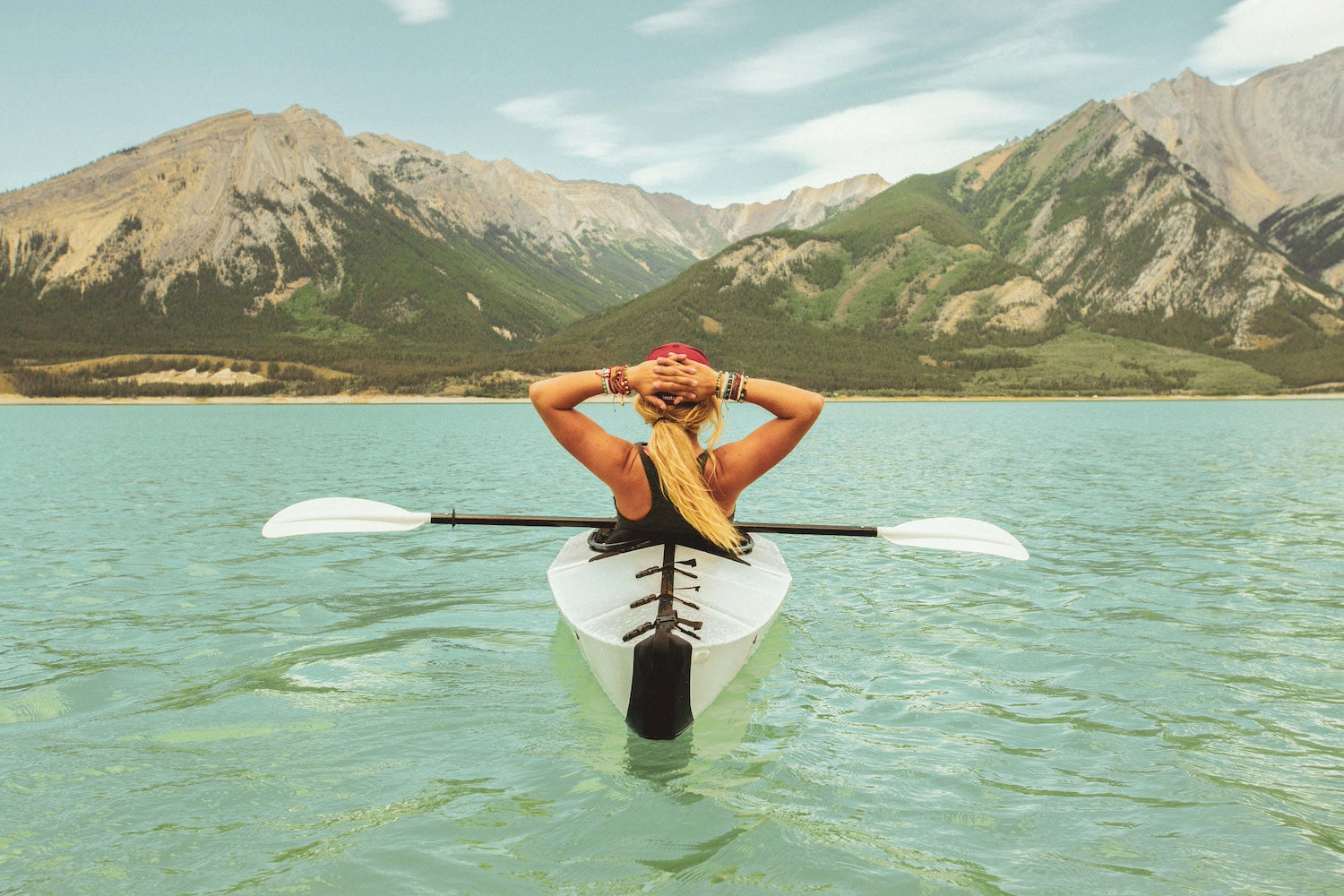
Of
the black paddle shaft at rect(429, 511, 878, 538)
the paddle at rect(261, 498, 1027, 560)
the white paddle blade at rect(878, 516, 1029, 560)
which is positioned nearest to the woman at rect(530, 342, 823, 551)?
the paddle at rect(261, 498, 1027, 560)

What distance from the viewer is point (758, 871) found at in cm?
527

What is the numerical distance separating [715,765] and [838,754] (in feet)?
3.72

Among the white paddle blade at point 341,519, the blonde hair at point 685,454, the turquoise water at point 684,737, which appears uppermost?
the blonde hair at point 685,454

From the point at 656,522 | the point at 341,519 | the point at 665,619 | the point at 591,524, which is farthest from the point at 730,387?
the point at 341,519

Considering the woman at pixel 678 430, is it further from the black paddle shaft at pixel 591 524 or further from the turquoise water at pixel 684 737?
the black paddle shaft at pixel 591 524

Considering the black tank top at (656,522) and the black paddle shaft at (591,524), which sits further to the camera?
the black paddle shaft at (591,524)

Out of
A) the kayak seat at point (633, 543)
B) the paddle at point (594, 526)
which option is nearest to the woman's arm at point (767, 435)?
the kayak seat at point (633, 543)

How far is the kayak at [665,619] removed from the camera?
6277mm

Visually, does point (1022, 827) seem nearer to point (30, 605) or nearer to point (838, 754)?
point (838, 754)

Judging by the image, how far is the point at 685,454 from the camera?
692 centimetres

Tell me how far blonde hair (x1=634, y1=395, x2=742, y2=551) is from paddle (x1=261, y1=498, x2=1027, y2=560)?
99.7 inches

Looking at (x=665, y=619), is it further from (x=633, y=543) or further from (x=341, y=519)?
(x=341, y=519)

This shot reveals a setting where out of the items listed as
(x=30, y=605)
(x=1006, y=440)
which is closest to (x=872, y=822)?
(x=30, y=605)

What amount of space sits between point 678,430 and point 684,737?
2.82 metres
